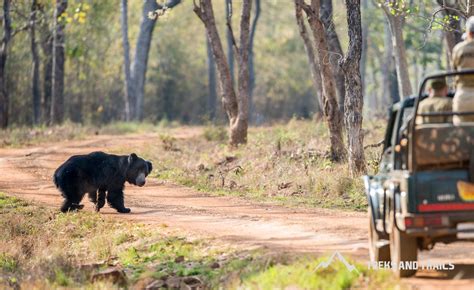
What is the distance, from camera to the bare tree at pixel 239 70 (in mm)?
26156

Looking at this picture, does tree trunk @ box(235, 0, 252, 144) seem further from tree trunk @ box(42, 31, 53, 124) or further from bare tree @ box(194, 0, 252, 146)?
tree trunk @ box(42, 31, 53, 124)

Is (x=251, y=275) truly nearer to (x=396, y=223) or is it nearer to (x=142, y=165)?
(x=396, y=223)

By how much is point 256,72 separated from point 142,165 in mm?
53551

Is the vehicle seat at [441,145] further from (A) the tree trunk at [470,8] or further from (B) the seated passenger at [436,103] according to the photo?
(A) the tree trunk at [470,8]

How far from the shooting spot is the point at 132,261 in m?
12.2

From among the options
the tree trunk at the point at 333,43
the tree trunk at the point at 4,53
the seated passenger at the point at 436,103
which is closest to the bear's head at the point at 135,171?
the seated passenger at the point at 436,103

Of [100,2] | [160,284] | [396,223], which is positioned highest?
[100,2]

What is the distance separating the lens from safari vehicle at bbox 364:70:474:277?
8617 mm

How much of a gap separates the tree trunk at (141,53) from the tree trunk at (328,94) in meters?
20.0

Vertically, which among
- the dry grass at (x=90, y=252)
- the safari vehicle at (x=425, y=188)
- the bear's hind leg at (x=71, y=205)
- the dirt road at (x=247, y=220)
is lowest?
the dry grass at (x=90, y=252)

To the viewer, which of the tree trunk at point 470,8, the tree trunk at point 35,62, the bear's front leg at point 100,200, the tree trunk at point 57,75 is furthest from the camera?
the tree trunk at point 35,62

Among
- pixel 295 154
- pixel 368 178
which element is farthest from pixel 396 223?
pixel 295 154

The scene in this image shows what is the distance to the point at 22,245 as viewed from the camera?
13.8 m

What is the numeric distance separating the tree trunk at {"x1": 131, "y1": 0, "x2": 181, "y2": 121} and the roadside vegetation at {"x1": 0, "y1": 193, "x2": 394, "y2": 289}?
1042 inches
